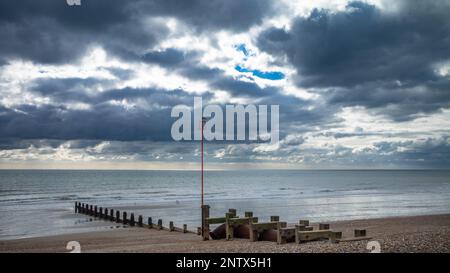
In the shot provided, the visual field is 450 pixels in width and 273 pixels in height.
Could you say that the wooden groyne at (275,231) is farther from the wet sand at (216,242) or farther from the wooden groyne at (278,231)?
the wet sand at (216,242)

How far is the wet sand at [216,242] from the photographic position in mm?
14500

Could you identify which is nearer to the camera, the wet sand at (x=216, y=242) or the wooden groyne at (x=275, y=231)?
the wet sand at (x=216, y=242)

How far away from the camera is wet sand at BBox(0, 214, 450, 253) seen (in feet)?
47.6

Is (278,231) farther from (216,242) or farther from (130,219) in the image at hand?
(130,219)

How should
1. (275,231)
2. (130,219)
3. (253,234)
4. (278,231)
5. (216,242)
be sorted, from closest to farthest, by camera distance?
(278,231)
(275,231)
(253,234)
(216,242)
(130,219)

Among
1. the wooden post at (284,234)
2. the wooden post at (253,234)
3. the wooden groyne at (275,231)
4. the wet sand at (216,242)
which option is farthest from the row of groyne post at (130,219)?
the wooden post at (284,234)

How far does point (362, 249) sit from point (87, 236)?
63.9ft

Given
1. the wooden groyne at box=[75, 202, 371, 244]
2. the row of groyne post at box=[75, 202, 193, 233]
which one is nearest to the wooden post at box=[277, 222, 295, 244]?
the wooden groyne at box=[75, 202, 371, 244]

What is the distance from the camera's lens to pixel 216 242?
20.1 meters

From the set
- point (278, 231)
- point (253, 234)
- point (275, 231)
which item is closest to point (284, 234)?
point (278, 231)
